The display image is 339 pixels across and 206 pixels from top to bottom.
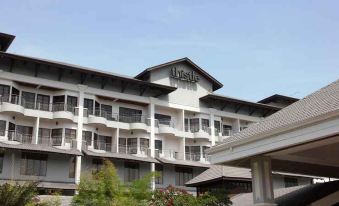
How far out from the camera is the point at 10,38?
124 ft

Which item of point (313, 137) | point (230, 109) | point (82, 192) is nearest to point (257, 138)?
point (313, 137)

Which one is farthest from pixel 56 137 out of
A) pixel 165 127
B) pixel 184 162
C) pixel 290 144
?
pixel 290 144

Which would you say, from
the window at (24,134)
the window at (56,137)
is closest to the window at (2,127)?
the window at (24,134)

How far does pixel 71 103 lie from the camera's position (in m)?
40.5

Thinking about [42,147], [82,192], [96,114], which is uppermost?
[96,114]

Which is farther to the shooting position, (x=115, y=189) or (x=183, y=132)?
(x=183, y=132)

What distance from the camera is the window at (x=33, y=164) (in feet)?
123

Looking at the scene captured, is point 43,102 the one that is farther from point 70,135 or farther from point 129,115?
point 129,115

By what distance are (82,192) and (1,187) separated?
184 inches

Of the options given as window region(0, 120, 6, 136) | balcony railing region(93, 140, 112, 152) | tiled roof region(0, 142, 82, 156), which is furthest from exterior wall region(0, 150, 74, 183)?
balcony railing region(93, 140, 112, 152)

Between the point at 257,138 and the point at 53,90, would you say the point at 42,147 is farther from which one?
the point at 257,138

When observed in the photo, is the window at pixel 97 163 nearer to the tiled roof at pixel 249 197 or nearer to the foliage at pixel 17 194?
the tiled roof at pixel 249 197

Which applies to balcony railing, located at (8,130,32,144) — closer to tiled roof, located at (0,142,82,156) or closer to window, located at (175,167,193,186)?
tiled roof, located at (0,142,82,156)

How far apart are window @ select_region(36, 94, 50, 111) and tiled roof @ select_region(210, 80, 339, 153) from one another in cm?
2782
